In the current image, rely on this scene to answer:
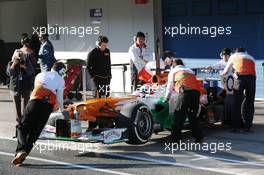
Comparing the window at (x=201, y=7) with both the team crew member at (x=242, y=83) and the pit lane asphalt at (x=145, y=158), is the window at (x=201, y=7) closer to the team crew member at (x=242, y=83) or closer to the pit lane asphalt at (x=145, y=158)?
the team crew member at (x=242, y=83)

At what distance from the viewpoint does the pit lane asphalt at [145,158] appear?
32.3ft

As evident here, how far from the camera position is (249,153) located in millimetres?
10891

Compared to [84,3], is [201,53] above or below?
below

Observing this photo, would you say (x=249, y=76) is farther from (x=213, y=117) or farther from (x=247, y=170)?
(x=247, y=170)

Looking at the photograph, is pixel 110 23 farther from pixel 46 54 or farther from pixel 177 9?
pixel 46 54

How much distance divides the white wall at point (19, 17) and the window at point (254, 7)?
29.8 feet

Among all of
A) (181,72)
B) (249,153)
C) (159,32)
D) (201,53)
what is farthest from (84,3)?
(249,153)

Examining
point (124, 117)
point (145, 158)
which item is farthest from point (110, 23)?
point (145, 158)

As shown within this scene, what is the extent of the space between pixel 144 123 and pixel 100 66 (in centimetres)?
315

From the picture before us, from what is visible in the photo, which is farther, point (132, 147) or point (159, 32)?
point (159, 32)

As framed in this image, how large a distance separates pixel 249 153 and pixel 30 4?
1464 centimetres

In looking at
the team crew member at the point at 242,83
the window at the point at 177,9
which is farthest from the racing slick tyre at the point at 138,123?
the window at the point at 177,9

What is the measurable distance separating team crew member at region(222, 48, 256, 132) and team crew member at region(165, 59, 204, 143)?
1.22 metres

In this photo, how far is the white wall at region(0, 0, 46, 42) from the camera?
23625mm
